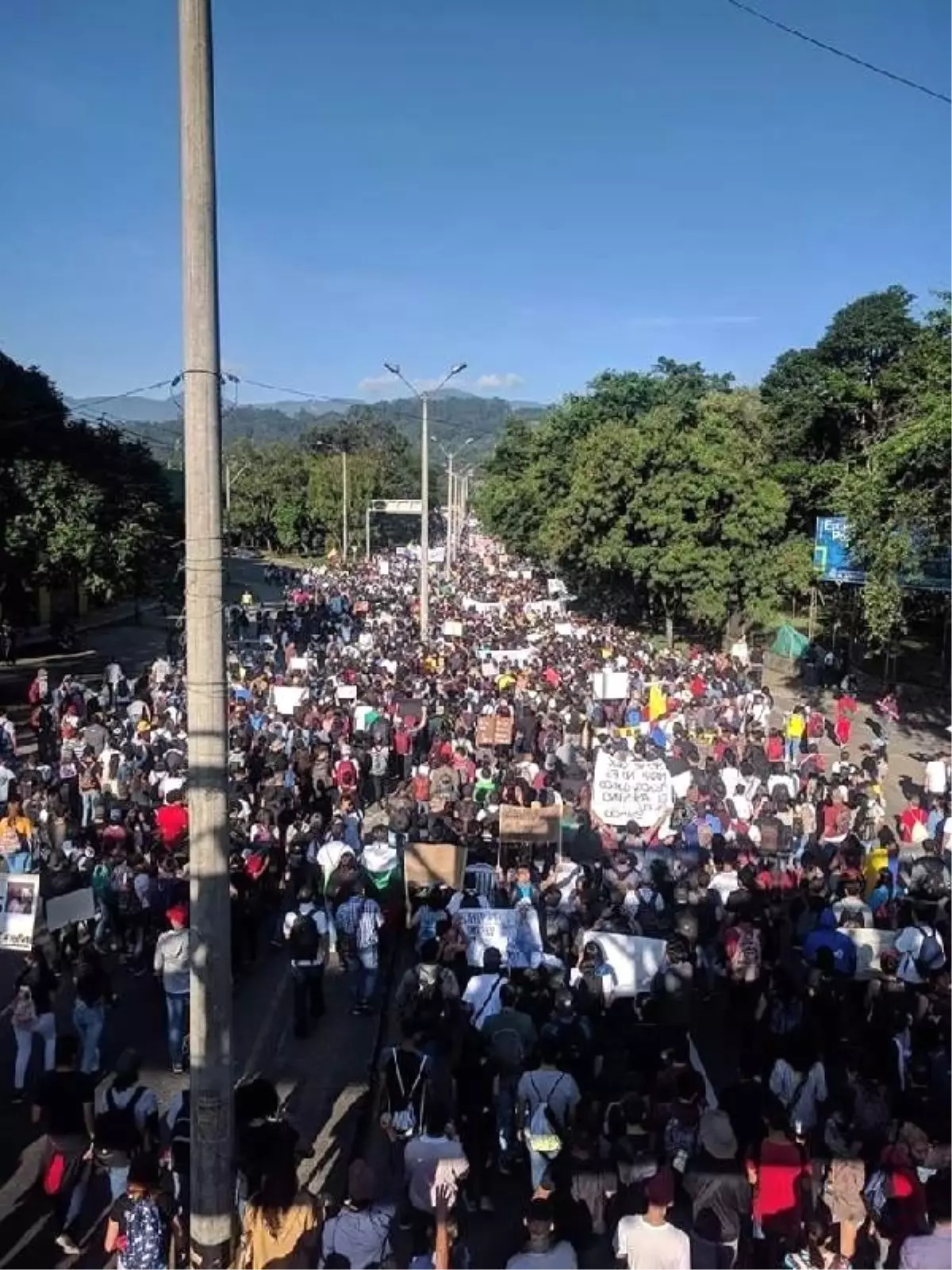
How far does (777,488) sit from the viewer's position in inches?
1419

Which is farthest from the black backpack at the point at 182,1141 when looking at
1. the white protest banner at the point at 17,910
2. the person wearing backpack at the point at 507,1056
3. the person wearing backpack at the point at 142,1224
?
the white protest banner at the point at 17,910

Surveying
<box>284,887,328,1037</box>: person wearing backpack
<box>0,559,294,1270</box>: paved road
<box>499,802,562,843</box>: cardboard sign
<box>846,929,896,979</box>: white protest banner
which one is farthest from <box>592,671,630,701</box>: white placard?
<box>284,887,328,1037</box>: person wearing backpack

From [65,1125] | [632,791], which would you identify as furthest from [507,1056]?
[632,791]

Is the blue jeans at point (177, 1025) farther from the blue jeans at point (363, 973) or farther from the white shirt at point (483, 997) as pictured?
the white shirt at point (483, 997)

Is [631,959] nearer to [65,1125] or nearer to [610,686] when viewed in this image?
[65,1125]

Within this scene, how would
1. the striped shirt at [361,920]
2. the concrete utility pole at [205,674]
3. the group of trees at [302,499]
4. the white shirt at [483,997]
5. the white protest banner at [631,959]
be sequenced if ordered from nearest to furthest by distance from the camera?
the concrete utility pole at [205,674], the white shirt at [483,997], the white protest banner at [631,959], the striped shirt at [361,920], the group of trees at [302,499]

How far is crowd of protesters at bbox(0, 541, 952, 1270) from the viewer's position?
20.1 feet

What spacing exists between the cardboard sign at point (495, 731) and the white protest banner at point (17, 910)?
9.25 meters

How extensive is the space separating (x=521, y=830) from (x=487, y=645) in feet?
53.6

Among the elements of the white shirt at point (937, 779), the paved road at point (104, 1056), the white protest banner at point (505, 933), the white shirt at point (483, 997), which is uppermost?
the white shirt at point (483, 997)

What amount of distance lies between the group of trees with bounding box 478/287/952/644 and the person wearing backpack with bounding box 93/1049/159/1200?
1847 centimetres

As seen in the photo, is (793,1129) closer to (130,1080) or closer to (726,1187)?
(726,1187)

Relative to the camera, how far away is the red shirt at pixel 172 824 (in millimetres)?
12203

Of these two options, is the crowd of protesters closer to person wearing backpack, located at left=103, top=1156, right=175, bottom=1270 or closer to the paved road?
person wearing backpack, located at left=103, top=1156, right=175, bottom=1270
